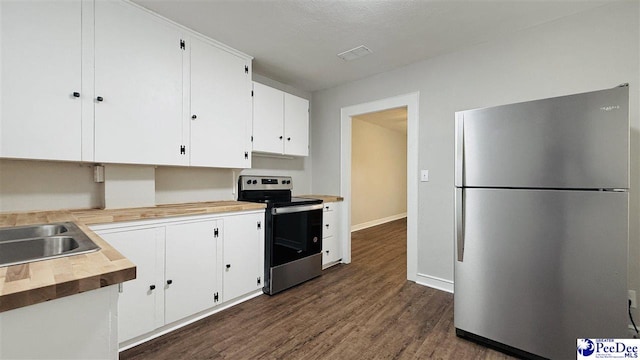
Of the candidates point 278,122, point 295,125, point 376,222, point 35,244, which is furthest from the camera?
point 376,222

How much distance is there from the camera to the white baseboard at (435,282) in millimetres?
2686

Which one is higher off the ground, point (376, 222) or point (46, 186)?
point (46, 186)

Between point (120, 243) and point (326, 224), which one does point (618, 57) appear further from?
point (120, 243)

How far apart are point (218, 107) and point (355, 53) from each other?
148cm

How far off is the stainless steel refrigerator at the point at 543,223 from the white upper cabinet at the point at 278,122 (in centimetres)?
192

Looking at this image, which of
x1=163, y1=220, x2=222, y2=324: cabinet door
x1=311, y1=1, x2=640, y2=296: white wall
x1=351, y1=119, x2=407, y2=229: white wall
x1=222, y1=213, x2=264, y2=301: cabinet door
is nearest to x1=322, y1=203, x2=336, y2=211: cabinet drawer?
x1=222, y1=213, x2=264, y2=301: cabinet door

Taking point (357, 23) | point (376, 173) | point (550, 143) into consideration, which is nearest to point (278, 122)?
point (357, 23)

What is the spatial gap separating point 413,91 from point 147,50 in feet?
8.37

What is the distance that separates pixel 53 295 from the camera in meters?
0.65

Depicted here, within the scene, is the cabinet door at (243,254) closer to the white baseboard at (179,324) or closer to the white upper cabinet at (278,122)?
the white baseboard at (179,324)

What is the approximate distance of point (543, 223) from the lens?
1.61 m

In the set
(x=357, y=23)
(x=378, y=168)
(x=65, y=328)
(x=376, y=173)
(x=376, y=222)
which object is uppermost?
(x=357, y=23)

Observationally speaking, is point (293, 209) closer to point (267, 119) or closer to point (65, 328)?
point (267, 119)

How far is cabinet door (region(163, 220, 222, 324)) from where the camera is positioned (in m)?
1.93
